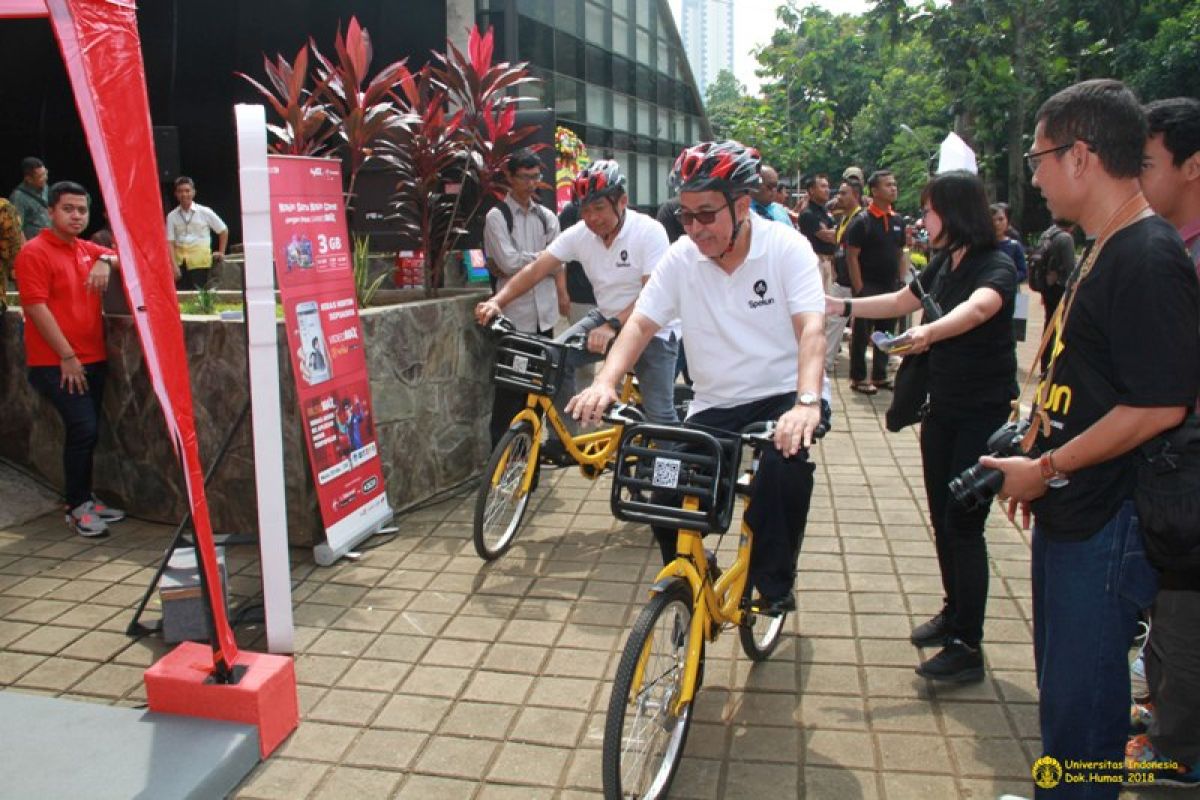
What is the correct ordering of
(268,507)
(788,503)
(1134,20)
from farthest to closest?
1. (1134,20)
2. (268,507)
3. (788,503)

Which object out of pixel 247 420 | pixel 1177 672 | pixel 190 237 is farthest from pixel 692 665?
pixel 190 237

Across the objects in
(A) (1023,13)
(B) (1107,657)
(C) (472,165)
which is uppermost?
(A) (1023,13)

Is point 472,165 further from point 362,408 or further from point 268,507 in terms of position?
point 268,507

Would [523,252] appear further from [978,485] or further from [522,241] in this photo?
[978,485]

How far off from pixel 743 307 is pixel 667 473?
31.4 inches

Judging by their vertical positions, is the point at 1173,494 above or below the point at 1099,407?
below

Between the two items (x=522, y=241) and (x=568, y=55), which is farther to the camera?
(x=568, y=55)

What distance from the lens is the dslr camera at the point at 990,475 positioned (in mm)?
2584

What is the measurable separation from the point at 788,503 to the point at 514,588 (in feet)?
6.24

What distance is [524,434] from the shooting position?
531cm

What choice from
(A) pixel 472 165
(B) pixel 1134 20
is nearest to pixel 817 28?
(B) pixel 1134 20

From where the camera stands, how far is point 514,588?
4.81 m

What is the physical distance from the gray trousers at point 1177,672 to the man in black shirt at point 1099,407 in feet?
0.40

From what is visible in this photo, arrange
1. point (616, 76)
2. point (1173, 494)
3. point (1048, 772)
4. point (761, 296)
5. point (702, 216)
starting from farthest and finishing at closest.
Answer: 1. point (616, 76)
2. point (761, 296)
3. point (702, 216)
4. point (1048, 772)
5. point (1173, 494)
